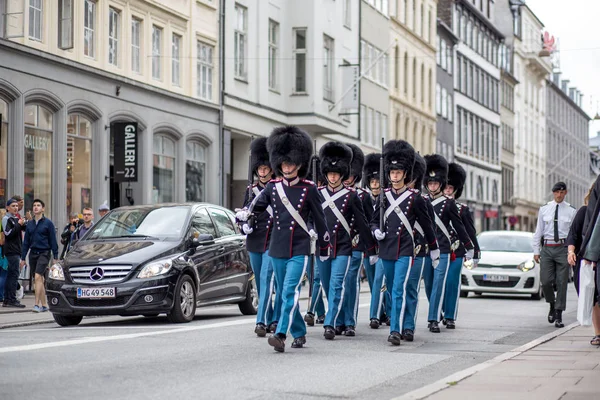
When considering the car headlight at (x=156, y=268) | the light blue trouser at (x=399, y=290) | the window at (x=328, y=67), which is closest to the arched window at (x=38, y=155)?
the car headlight at (x=156, y=268)

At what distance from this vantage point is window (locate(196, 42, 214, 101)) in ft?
118

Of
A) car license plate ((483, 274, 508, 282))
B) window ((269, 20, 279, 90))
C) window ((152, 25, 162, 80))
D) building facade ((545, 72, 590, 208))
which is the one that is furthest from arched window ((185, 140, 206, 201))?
building facade ((545, 72, 590, 208))

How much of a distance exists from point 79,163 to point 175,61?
6329 mm

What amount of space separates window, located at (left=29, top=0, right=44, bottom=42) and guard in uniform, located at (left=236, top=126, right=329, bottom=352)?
49.1 ft

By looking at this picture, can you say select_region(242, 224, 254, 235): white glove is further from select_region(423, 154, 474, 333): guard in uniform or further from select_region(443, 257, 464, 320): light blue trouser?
select_region(443, 257, 464, 320): light blue trouser

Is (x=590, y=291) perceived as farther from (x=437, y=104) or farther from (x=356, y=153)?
(x=437, y=104)

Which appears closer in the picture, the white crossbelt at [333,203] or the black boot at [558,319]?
the white crossbelt at [333,203]

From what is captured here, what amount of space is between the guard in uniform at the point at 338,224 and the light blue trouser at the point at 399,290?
66 cm

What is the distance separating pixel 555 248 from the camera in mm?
17250

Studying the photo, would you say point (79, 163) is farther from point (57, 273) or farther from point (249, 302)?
point (57, 273)

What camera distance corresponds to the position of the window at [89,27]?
2920 cm

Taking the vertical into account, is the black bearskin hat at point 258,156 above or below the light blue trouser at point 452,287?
above

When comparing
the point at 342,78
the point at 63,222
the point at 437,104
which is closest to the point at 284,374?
the point at 63,222

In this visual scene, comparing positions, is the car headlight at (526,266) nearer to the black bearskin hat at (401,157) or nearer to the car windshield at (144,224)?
the car windshield at (144,224)
